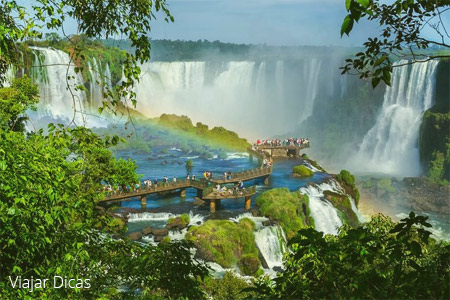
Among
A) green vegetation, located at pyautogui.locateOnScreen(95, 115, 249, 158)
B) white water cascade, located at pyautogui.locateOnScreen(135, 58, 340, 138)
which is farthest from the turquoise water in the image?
white water cascade, located at pyautogui.locateOnScreen(135, 58, 340, 138)

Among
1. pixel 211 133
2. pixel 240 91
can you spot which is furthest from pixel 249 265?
pixel 240 91

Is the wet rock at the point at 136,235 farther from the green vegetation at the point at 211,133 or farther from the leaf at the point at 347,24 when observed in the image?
the green vegetation at the point at 211,133

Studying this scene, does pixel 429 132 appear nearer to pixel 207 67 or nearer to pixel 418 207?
pixel 418 207

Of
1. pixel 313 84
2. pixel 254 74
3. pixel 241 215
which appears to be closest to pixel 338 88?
pixel 313 84

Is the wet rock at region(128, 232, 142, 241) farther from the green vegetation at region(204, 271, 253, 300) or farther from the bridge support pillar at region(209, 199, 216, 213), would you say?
the green vegetation at region(204, 271, 253, 300)

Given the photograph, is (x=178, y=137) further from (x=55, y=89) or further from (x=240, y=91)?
(x=240, y=91)

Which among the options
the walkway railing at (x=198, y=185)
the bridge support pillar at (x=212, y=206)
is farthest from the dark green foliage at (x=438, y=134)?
the bridge support pillar at (x=212, y=206)
